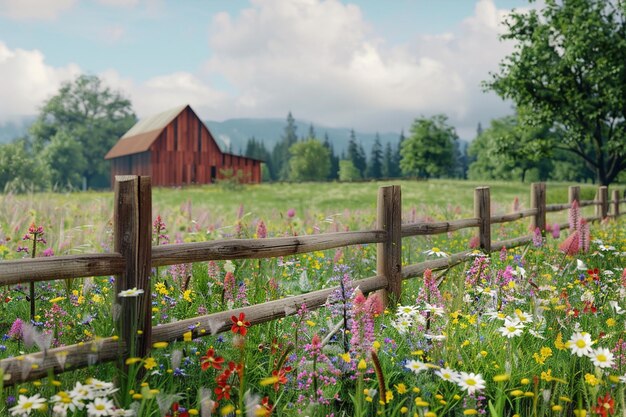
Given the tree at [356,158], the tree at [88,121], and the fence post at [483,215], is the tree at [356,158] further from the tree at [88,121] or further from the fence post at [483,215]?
the fence post at [483,215]

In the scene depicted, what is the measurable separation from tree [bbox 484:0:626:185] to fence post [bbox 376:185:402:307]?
76.0ft

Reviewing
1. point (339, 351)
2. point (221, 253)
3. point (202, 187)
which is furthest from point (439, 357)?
point (202, 187)

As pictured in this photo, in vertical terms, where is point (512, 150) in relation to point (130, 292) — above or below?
above

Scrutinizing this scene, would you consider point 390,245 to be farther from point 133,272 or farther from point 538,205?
point 538,205

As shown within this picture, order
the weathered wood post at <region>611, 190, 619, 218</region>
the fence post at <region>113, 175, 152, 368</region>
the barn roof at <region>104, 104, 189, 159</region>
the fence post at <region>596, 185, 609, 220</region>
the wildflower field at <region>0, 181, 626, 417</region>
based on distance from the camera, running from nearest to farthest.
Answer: the wildflower field at <region>0, 181, 626, 417</region> → the fence post at <region>113, 175, 152, 368</region> → the fence post at <region>596, 185, 609, 220</region> → the weathered wood post at <region>611, 190, 619, 218</region> → the barn roof at <region>104, 104, 189, 159</region>

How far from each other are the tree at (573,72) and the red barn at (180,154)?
78.0 ft

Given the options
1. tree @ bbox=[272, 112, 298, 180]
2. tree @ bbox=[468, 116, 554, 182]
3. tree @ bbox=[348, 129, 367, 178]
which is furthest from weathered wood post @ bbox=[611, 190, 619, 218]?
tree @ bbox=[272, 112, 298, 180]

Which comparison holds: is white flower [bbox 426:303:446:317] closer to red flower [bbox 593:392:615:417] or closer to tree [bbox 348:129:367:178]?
red flower [bbox 593:392:615:417]

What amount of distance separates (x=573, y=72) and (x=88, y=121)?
5874 cm

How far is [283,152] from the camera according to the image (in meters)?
129

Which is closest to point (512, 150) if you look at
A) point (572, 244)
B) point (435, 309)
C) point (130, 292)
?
point (572, 244)

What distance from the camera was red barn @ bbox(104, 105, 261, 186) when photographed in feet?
155

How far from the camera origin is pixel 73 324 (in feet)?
13.0

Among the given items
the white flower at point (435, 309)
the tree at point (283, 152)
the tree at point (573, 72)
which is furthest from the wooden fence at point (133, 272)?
the tree at point (283, 152)
